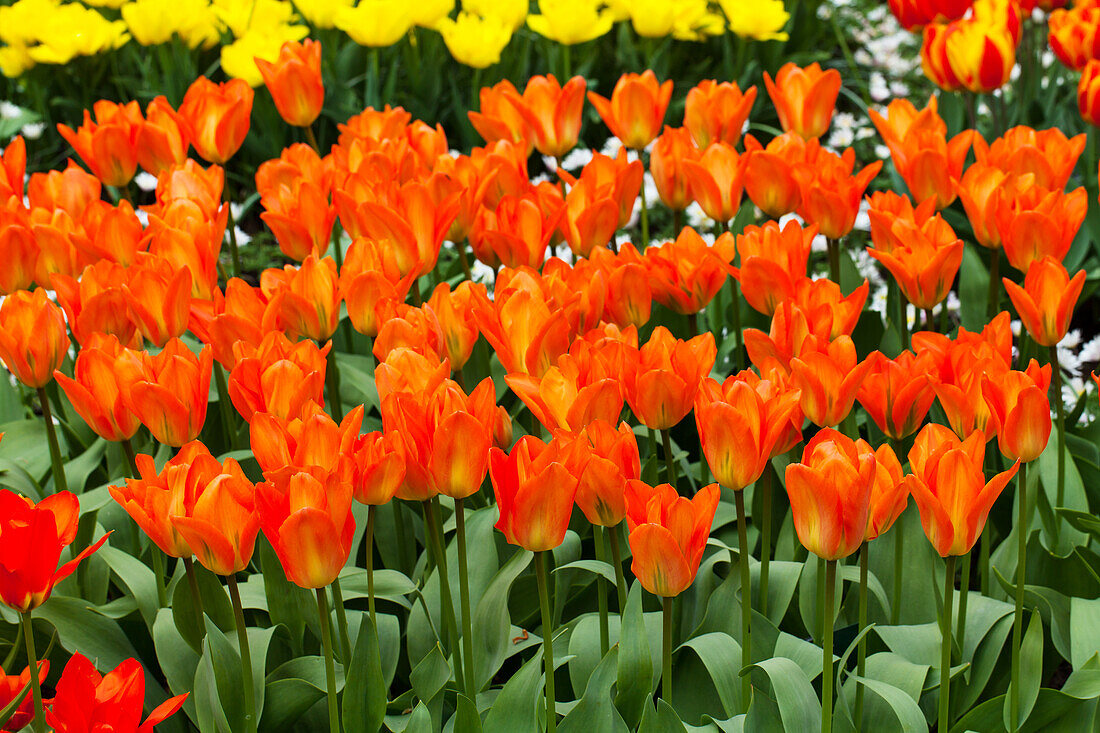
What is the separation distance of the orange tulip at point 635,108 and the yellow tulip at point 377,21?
1600mm

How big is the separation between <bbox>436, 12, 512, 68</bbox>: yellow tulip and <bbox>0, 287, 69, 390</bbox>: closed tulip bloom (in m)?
2.37

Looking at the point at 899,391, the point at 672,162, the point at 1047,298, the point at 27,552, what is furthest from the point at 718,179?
the point at 27,552

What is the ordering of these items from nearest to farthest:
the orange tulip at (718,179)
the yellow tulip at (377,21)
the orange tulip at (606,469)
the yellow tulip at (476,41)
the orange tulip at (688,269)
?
1. the orange tulip at (606,469)
2. the orange tulip at (688,269)
3. the orange tulip at (718,179)
4. the yellow tulip at (476,41)
5. the yellow tulip at (377,21)

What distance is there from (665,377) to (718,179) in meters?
0.93

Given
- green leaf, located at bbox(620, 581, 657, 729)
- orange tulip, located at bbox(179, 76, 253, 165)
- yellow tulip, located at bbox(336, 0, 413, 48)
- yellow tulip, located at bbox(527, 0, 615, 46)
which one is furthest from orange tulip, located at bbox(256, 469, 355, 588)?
yellow tulip, located at bbox(527, 0, 615, 46)

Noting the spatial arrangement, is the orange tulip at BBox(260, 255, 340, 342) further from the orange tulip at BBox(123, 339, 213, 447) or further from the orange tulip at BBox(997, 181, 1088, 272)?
the orange tulip at BBox(997, 181, 1088, 272)

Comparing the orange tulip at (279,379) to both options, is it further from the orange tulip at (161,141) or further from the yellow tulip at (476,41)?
the yellow tulip at (476,41)

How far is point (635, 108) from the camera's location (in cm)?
268

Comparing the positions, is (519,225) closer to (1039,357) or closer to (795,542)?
(795,542)

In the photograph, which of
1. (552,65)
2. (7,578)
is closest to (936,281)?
(7,578)

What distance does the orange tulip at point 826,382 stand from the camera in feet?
4.94

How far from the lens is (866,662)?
1.62 m

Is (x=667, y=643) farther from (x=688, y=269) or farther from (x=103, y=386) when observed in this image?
(x=103, y=386)

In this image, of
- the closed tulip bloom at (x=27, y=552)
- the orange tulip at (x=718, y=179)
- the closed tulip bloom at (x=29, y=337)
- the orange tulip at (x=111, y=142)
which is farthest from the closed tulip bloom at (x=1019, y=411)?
the orange tulip at (x=111, y=142)
